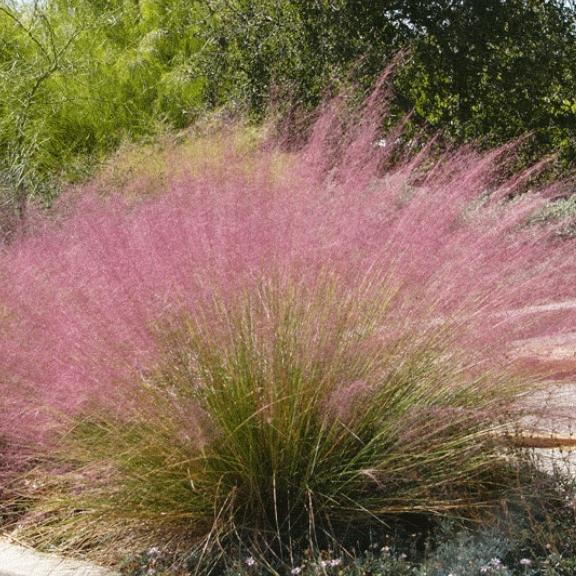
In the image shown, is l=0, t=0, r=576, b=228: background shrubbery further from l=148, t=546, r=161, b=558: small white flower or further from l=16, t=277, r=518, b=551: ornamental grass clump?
l=148, t=546, r=161, b=558: small white flower

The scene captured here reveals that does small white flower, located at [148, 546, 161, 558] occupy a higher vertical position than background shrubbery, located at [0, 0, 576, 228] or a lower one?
lower

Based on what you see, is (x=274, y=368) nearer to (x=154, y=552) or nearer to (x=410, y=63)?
(x=154, y=552)

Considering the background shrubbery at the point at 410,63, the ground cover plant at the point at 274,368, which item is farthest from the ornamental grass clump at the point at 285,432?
the background shrubbery at the point at 410,63

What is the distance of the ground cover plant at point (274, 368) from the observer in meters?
2.29

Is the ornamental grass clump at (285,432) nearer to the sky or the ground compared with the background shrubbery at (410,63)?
nearer to the ground

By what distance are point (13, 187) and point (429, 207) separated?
5.29 meters

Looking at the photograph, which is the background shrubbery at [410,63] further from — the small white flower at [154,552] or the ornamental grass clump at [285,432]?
the small white flower at [154,552]

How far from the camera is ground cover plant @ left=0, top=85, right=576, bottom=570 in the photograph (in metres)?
2.29

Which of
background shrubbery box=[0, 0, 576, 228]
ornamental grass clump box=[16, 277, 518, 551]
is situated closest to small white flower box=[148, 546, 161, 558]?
ornamental grass clump box=[16, 277, 518, 551]

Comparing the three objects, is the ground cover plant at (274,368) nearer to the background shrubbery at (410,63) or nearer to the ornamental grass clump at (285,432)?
the ornamental grass clump at (285,432)

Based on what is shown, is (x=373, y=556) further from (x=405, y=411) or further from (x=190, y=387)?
(x=190, y=387)

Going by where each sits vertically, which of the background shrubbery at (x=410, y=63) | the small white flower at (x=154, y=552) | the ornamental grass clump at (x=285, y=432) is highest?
the background shrubbery at (x=410, y=63)

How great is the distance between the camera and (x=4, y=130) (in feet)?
39.0

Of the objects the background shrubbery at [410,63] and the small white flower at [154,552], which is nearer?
the small white flower at [154,552]
